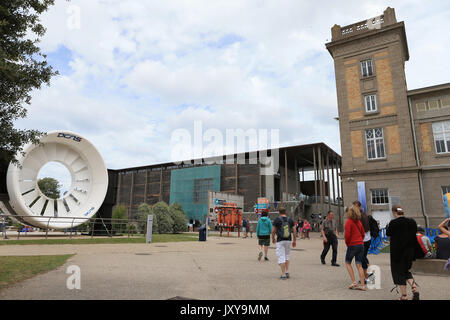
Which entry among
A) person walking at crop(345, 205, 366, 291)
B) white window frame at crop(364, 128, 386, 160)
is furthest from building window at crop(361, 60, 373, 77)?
person walking at crop(345, 205, 366, 291)

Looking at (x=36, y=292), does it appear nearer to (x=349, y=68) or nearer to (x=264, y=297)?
(x=264, y=297)

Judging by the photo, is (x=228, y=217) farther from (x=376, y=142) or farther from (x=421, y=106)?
(x=421, y=106)

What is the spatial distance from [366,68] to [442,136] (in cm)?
833

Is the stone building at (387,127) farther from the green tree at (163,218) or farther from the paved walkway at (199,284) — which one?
the paved walkway at (199,284)

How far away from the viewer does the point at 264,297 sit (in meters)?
5.17

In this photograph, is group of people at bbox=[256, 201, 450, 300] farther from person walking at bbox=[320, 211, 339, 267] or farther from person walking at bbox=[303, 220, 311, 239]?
person walking at bbox=[303, 220, 311, 239]

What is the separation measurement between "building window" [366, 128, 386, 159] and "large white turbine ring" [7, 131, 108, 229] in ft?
72.0

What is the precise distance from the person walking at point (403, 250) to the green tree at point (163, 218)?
25.2 m

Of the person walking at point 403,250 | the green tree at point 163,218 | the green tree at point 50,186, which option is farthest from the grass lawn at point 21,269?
the green tree at point 50,186

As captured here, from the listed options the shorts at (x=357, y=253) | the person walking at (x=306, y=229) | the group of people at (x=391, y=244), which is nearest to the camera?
the group of people at (x=391, y=244)

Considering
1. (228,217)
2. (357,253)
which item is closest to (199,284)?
(357,253)

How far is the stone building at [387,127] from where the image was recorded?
77.0 ft

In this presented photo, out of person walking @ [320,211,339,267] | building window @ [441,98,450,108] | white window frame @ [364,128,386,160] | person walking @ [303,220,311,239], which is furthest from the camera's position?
person walking @ [303,220,311,239]

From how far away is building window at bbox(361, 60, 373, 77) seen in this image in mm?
26688
